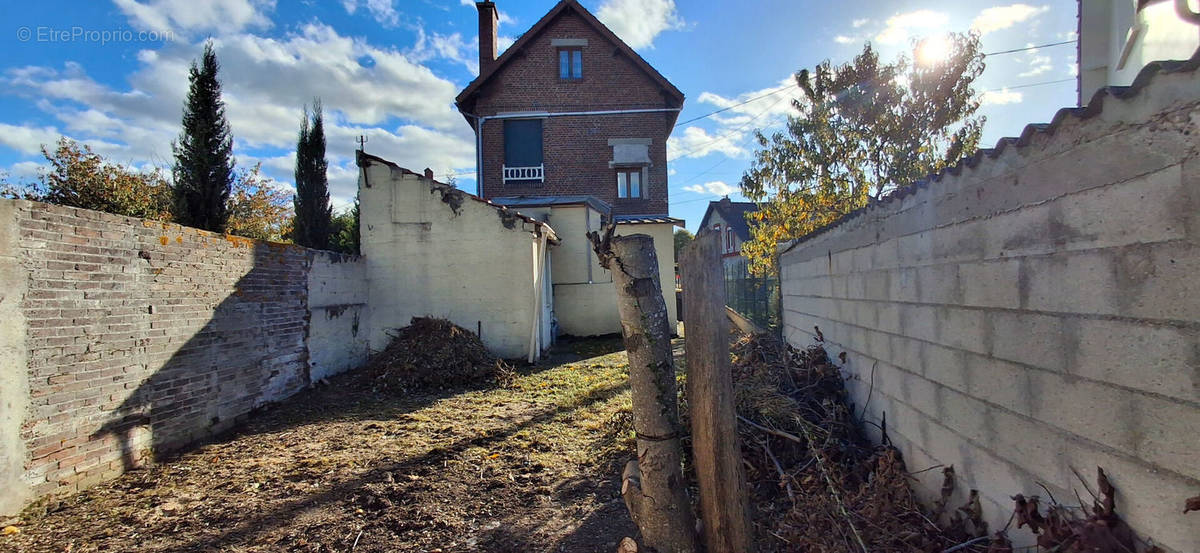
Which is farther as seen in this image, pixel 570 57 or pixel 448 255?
pixel 570 57

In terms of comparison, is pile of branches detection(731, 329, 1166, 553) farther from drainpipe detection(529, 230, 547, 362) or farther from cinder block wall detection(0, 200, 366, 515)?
cinder block wall detection(0, 200, 366, 515)

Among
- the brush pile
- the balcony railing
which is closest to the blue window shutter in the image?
the balcony railing

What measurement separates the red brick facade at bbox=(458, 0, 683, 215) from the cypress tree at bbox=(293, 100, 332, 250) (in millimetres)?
4999

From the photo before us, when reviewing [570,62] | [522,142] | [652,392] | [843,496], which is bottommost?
[843,496]

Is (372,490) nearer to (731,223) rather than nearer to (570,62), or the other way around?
(570,62)

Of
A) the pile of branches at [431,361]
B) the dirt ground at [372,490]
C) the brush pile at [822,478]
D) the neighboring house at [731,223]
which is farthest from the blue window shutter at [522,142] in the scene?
the neighboring house at [731,223]

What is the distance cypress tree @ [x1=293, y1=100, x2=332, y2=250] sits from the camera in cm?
1478

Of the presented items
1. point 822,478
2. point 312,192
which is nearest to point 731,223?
point 312,192

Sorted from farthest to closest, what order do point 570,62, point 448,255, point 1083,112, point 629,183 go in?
point 570,62 → point 629,183 → point 448,255 → point 1083,112

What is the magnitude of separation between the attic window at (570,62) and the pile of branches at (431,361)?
34.2 feet

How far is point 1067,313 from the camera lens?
5.54 feet

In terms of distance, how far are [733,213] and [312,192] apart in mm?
23207

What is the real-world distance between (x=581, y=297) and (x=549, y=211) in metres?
2.24

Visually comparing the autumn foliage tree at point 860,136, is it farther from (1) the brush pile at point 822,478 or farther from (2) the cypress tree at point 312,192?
(2) the cypress tree at point 312,192
